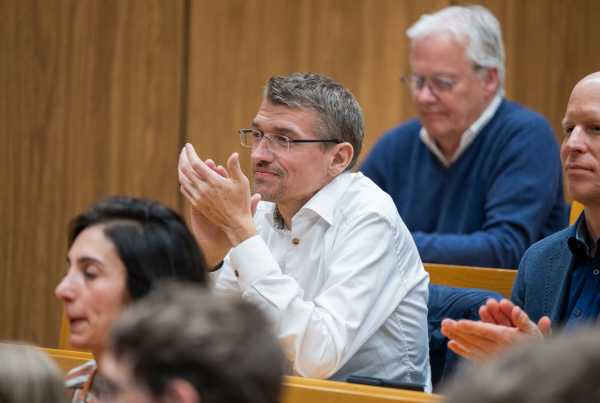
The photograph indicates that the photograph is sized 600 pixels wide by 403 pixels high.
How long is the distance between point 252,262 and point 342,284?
0.19 metres

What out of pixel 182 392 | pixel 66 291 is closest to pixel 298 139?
pixel 66 291

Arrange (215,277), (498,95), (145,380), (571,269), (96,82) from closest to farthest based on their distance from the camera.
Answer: (145,380) → (571,269) → (215,277) → (498,95) → (96,82)

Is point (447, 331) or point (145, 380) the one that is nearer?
point (145, 380)

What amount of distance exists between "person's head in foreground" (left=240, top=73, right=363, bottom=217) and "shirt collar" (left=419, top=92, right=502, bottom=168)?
1123 mm

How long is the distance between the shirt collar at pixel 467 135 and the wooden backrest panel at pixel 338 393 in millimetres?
1941

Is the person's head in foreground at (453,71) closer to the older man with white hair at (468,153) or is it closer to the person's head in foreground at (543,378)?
the older man with white hair at (468,153)

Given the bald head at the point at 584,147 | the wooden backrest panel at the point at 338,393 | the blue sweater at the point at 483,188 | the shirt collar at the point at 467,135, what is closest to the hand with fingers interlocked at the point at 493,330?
the wooden backrest panel at the point at 338,393

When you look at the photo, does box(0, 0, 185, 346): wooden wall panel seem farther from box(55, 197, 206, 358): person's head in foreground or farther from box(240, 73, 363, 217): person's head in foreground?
box(55, 197, 206, 358): person's head in foreground

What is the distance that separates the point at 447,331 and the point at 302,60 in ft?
8.61

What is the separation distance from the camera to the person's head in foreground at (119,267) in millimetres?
1777

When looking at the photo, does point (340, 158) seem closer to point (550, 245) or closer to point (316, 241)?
point (316, 241)

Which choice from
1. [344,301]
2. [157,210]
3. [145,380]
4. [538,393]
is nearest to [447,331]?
[344,301]

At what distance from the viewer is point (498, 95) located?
12.2 feet

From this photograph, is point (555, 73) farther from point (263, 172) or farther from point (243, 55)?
point (263, 172)
